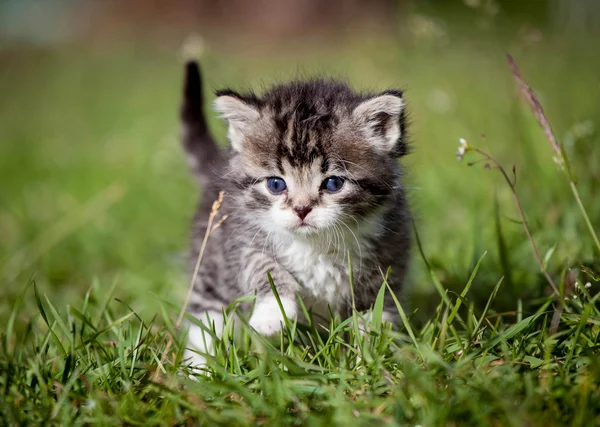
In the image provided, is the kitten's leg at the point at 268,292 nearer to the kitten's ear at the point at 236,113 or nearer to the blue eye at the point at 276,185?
the blue eye at the point at 276,185

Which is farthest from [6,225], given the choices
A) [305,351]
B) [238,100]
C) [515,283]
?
[515,283]

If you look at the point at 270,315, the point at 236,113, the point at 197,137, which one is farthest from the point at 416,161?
the point at 270,315

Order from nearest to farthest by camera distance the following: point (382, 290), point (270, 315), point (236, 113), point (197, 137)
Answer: point (382, 290) < point (270, 315) < point (236, 113) < point (197, 137)

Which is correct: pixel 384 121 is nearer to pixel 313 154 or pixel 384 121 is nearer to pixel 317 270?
pixel 313 154

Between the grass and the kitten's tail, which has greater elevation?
the kitten's tail

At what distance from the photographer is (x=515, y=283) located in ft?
8.88

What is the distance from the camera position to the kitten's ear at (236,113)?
2338 millimetres

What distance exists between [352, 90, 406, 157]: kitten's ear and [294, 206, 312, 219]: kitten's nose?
0.42 m

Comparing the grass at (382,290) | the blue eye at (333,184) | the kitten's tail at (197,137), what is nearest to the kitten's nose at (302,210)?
the blue eye at (333,184)

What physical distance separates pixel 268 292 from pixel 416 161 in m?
2.46

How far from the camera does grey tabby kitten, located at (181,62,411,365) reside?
224cm

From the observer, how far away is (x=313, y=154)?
2.24 m

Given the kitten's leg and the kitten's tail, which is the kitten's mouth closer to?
the kitten's leg

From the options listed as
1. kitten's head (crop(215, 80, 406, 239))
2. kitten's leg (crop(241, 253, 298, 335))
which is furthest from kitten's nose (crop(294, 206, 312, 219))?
kitten's leg (crop(241, 253, 298, 335))
